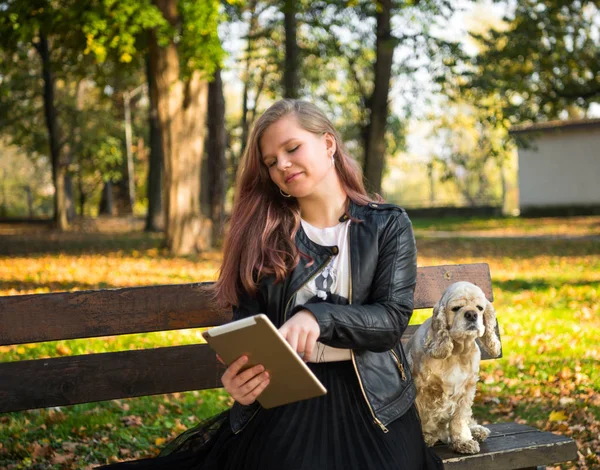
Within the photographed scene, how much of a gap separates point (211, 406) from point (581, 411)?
2701mm

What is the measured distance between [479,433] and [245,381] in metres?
1.34

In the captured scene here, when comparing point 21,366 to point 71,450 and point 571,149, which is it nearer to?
point 71,450

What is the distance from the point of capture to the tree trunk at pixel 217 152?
1836 centimetres

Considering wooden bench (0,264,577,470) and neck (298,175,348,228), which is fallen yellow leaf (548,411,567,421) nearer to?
wooden bench (0,264,577,470)

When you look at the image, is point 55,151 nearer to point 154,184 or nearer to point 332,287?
point 154,184

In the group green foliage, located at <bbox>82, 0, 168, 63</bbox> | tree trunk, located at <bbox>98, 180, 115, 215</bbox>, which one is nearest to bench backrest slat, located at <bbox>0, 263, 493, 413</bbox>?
green foliage, located at <bbox>82, 0, 168, 63</bbox>

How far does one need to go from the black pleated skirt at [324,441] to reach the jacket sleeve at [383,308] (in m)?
0.24

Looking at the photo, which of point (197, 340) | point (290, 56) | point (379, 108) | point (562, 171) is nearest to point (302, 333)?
point (197, 340)

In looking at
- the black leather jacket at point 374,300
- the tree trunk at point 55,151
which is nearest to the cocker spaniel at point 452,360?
the black leather jacket at point 374,300

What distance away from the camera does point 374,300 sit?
9.70 feet

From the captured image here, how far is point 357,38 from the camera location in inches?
898

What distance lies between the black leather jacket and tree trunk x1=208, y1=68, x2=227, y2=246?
1515 cm

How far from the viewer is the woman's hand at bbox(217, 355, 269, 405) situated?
8.39 ft

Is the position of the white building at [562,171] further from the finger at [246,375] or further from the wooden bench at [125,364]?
the finger at [246,375]
